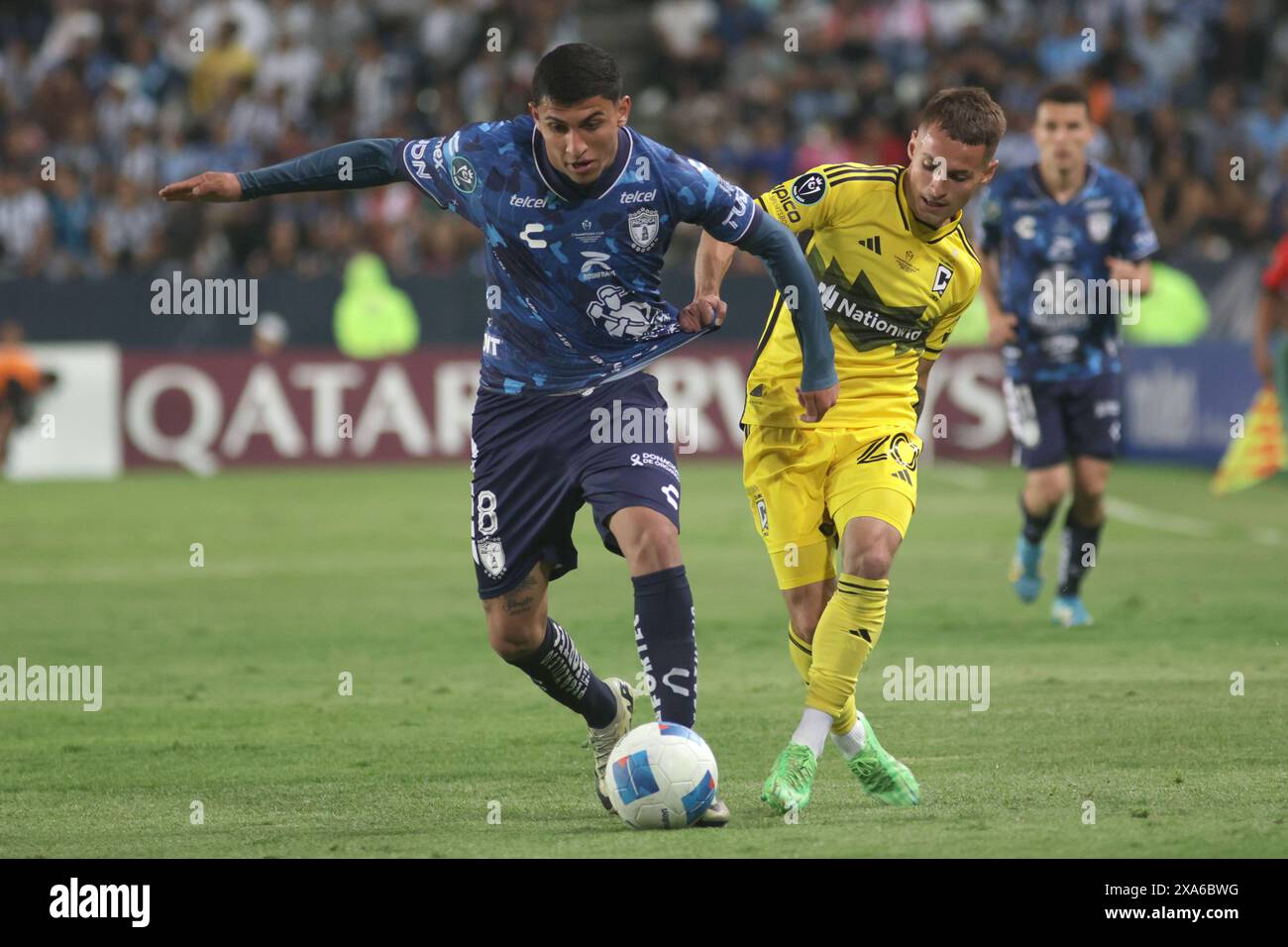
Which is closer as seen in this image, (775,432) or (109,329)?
(775,432)

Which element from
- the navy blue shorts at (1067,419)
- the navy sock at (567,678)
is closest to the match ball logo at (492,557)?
the navy sock at (567,678)

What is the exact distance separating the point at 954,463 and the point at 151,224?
9.02 metres

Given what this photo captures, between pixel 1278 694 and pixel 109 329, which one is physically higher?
pixel 109 329

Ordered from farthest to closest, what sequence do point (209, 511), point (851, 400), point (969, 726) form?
point (209, 511), point (969, 726), point (851, 400)

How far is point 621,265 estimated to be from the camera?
6.38 meters

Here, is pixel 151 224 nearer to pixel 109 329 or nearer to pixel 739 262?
pixel 109 329

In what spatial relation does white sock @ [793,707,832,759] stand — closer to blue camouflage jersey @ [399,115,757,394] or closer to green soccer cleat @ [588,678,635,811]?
green soccer cleat @ [588,678,635,811]

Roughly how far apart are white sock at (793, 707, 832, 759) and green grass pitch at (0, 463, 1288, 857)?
8.1 inches

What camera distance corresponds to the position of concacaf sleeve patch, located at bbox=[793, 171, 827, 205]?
7000 millimetres

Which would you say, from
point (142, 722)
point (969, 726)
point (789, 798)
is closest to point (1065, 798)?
point (789, 798)

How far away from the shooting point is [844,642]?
21.2ft

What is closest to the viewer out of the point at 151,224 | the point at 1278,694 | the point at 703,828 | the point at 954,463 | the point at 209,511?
the point at 703,828

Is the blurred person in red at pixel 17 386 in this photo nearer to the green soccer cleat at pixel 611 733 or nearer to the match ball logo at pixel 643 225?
the green soccer cleat at pixel 611 733

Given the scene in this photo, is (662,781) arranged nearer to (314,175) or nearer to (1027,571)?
(314,175)
